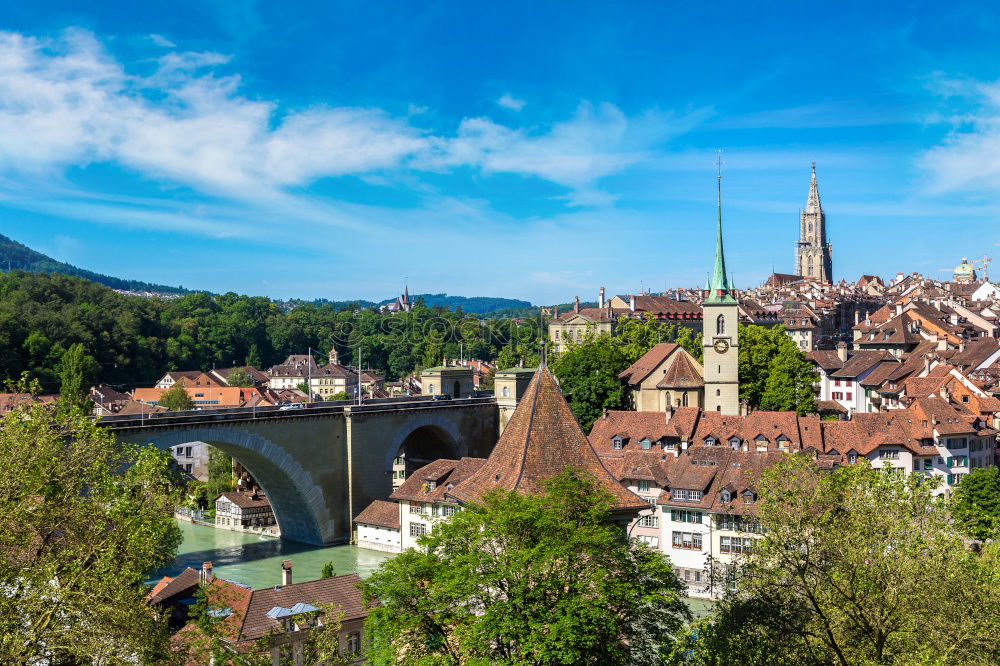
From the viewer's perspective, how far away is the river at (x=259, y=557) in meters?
42.4

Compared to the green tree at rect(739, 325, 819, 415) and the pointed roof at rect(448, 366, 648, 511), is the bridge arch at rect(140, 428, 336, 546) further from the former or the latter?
the green tree at rect(739, 325, 819, 415)

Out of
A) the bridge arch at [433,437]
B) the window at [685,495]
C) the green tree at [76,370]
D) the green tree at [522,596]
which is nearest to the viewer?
the green tree at [522,596]

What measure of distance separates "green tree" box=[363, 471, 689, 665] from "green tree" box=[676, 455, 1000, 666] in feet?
3.97

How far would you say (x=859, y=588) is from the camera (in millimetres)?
16859

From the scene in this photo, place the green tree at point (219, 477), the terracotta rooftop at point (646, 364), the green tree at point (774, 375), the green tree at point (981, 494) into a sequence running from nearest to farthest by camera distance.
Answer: the green tree at point (981, 494)
the green tree at point (219, 477)
the terracotta rooftop at point (646, 364)
the green tree at point (774, 375)

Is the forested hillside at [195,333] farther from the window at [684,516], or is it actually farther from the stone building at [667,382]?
the window at [684,516]

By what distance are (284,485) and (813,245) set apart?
159 metres

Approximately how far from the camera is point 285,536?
51.3 meters

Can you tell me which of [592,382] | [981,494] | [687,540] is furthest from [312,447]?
[981,494]

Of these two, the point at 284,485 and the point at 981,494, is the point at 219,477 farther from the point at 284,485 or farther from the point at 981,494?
the point at 981,494

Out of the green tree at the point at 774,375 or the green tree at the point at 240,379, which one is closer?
the green tree at the point at 774,375

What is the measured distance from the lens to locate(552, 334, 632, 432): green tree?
5975 cm

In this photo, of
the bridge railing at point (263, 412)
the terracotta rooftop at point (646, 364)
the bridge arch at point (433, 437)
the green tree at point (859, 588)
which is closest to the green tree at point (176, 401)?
the bridge railing at point (263, 412)

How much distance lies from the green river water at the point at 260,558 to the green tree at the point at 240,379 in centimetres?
5471
